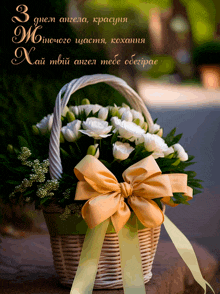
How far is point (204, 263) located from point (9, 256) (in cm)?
80

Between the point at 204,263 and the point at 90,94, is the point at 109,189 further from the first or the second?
the point at 204,263

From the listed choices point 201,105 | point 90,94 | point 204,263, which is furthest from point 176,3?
point 204,263

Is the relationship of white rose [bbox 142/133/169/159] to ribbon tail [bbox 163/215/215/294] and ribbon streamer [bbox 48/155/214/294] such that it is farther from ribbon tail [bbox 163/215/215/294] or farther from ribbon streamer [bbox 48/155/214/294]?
ribbon tail [bbox 163/215/215/294]

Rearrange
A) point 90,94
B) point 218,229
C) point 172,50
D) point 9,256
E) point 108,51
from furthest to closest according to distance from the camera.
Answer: point 172,50 < point 218,229 < point 108,51 < point 90,94 < point 9,256

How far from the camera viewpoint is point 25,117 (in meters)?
1.22

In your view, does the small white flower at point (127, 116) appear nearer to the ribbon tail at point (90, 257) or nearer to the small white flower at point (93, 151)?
the small white flower at point (93, 151)

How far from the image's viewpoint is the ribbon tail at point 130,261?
644 mm

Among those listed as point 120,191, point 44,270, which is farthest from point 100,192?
point 44,270

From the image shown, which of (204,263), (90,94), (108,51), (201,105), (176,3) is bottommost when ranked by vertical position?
(204,263)

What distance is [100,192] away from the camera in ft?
2.13

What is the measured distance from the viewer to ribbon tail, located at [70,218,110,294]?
63cm

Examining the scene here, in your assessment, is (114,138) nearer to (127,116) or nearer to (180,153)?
(127,116)

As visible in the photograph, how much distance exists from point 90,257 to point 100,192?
0.14 meters

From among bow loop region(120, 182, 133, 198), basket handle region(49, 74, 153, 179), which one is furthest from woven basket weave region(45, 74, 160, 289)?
bow loop region(120, 182, 133, 198)
